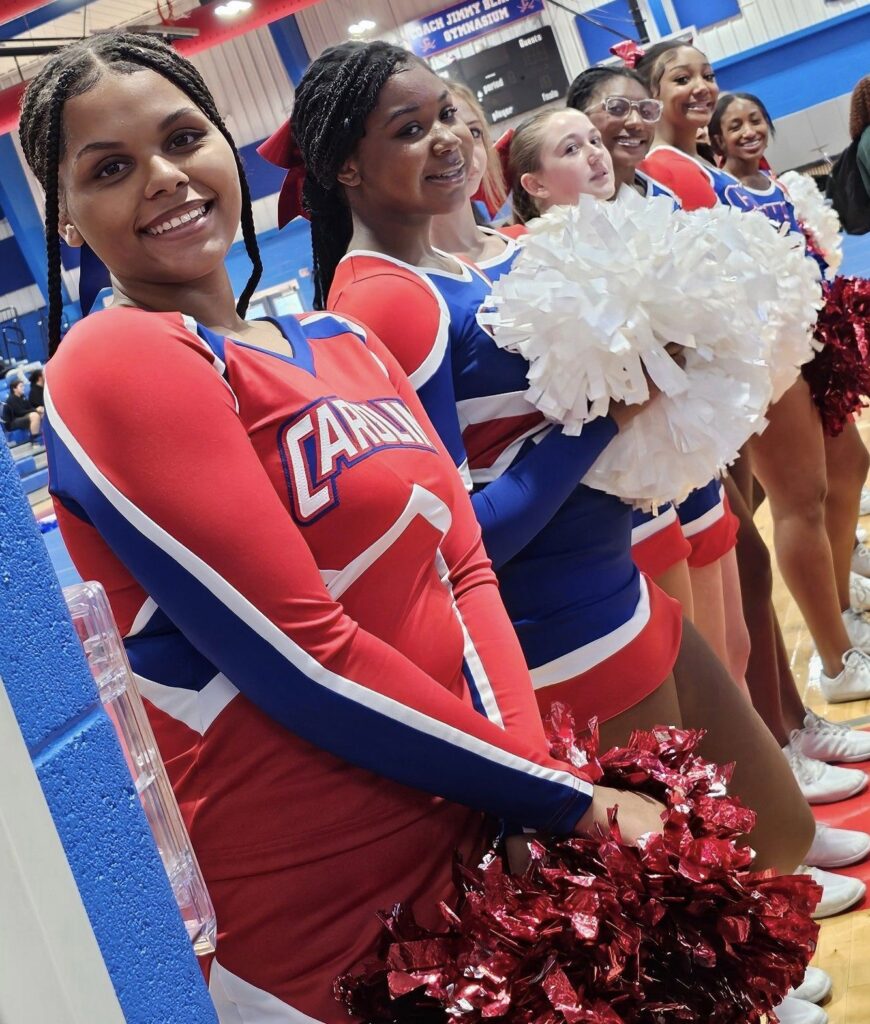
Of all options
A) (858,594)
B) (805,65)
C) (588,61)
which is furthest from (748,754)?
(588,61)

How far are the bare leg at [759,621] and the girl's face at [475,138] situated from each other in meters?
0.99

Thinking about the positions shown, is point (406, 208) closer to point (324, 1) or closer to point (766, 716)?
point (766, 716)

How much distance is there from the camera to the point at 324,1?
54.1 ft

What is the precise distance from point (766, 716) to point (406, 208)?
1.59 metres

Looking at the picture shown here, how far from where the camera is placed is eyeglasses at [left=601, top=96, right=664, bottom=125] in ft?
9.93

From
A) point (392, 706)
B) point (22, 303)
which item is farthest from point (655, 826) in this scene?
point (22, 303)

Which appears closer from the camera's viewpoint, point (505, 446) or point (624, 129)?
point (505, 446)

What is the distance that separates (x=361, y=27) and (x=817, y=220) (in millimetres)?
14226

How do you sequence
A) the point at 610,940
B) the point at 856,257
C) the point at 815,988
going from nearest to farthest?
the point at 610,940
the point at 815,988
the point at 856,257

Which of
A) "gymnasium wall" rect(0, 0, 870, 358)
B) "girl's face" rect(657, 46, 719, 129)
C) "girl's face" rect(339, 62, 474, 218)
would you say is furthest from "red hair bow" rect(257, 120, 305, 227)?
"gymnasium wall" rect(0, 0, 870, 358)

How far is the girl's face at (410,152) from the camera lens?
1874mm

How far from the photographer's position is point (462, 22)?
16469 millimetres

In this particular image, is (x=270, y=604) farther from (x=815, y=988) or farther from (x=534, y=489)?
(x=815, y=988)

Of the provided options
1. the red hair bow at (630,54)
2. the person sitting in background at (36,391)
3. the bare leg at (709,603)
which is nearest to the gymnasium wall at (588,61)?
the person sitting in background at (36,391)
